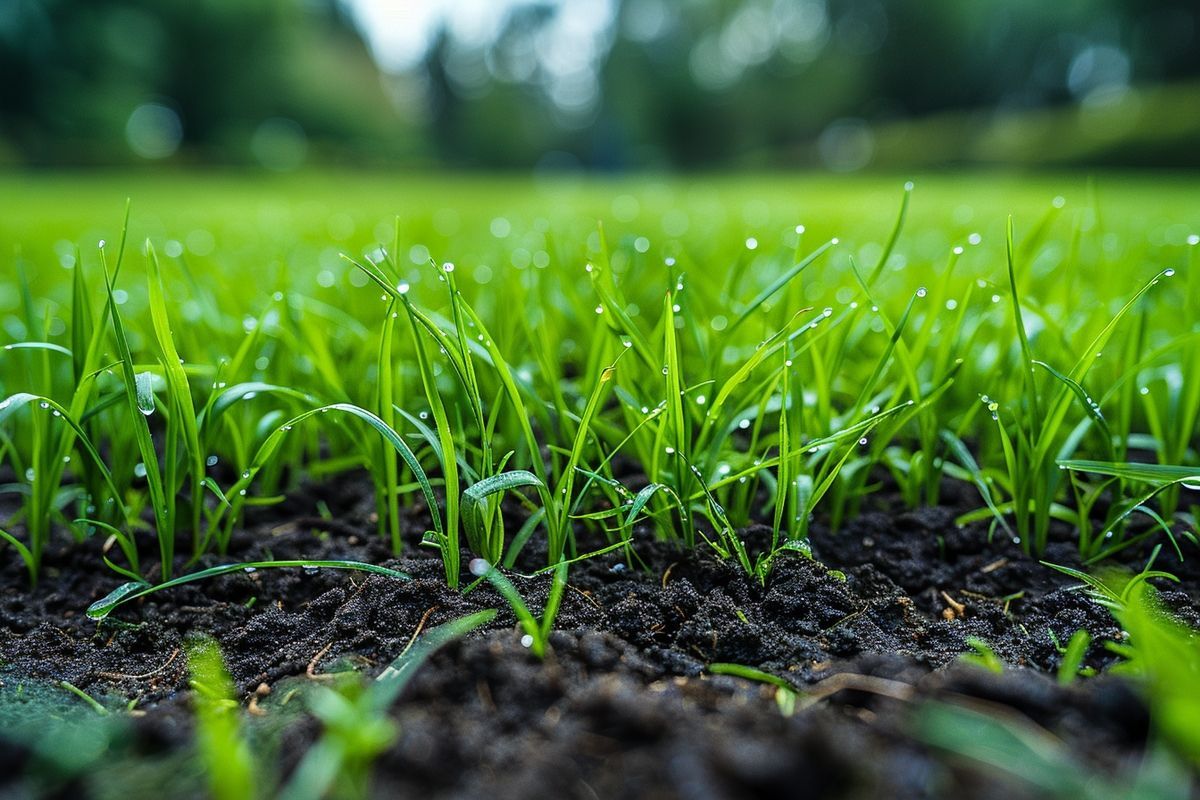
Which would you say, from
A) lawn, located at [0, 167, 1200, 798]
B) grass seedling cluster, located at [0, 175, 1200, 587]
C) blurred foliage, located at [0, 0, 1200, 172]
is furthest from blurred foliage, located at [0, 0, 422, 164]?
lawn, located at [0, 167, 1200, 798]

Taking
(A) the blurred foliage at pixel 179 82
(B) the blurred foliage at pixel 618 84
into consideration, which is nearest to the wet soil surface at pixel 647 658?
(B) the blurred foliage at pixel 618 84

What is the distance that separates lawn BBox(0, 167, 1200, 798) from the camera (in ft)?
2.43

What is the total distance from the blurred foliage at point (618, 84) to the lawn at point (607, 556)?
19234mm

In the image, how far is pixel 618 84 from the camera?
42031 mm

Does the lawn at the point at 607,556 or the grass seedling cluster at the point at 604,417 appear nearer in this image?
the lawn at the point at 607,556

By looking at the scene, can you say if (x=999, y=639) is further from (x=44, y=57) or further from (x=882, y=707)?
(x=44, y=57)

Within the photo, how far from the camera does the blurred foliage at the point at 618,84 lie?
2442 centimetres

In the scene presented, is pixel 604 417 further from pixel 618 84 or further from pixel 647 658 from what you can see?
pixel 618 84

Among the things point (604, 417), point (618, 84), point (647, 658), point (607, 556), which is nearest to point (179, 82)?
point (618, 84)

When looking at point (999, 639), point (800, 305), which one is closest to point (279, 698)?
point (999, 639)

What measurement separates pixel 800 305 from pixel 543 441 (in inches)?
→ 23.5

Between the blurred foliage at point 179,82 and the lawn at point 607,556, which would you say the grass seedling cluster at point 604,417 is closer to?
the lawn at point 607,556

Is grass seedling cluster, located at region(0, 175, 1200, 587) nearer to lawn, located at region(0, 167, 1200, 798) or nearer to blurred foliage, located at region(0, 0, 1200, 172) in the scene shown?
lawn, located at region(0, 167, 1200, 798)

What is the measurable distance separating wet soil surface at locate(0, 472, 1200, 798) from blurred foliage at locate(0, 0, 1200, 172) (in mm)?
19522
